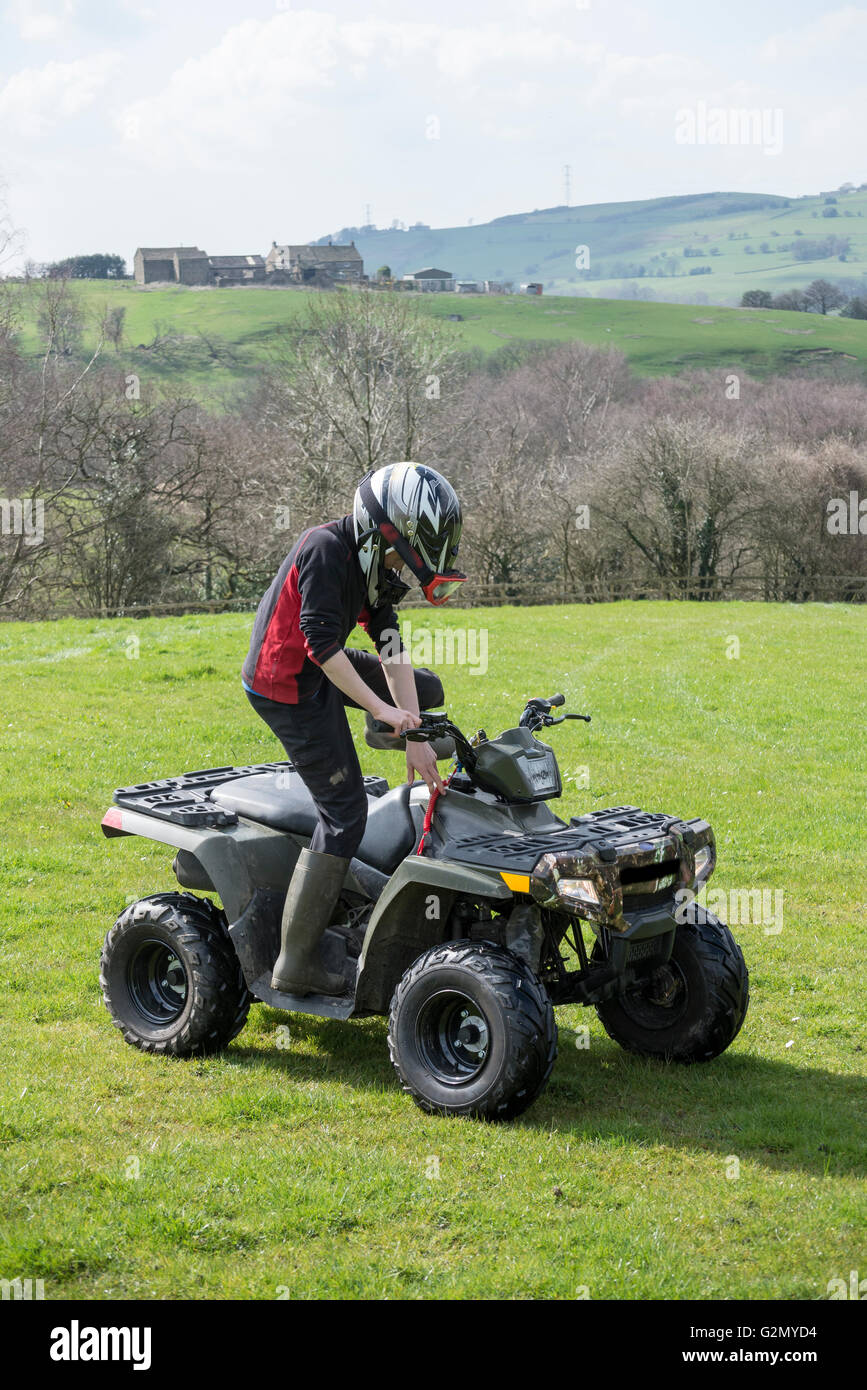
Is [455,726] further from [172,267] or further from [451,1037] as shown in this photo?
[172,267]

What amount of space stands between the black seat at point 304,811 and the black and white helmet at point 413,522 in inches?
42.7

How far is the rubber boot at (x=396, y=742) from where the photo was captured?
6023 millimetres

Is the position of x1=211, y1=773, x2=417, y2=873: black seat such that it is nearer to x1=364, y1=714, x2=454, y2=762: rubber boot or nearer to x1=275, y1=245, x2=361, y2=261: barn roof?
x1=364, y1=714, x2=454, y2=762: rubber boot

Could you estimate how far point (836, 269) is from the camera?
637ft

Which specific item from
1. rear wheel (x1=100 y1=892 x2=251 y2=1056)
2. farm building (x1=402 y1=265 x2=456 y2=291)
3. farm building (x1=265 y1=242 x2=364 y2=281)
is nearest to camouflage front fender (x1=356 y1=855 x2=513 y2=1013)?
rear wheel (x1=100 y1=892 x2=251 y2=1056)

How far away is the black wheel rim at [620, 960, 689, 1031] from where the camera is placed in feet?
20.5

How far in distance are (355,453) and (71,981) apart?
126ft

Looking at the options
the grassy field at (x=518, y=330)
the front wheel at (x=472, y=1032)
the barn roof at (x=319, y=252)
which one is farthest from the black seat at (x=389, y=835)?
the barn roof at (x=319, y=252)

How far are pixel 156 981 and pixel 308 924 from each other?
1.19 meters

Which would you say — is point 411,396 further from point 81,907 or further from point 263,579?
point 81,907

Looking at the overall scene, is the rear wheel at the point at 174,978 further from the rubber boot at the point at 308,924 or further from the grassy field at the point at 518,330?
the grassy field at the point at 518,330

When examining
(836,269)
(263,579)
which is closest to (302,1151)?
(263,579)

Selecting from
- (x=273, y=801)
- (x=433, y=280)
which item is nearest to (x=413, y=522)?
(x=273, y=801)

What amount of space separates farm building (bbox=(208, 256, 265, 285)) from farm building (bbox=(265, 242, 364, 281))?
1.20m
